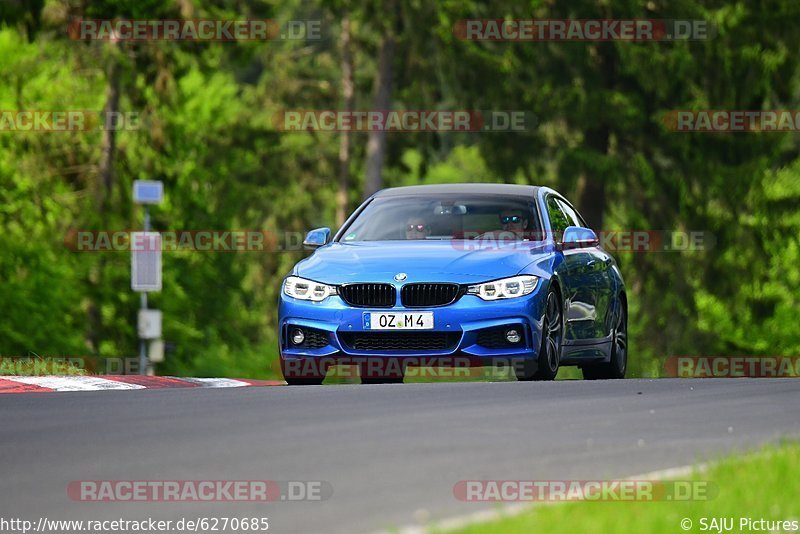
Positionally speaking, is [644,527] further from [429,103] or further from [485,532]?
[429,103]

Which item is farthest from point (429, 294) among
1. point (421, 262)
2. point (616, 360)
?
point (616, 360)

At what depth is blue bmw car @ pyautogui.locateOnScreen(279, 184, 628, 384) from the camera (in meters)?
14.8

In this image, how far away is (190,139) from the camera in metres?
52.2

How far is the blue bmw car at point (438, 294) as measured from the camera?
48.6 ft

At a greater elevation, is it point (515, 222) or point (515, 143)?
point (515, 143)

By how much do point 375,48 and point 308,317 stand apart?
116ft

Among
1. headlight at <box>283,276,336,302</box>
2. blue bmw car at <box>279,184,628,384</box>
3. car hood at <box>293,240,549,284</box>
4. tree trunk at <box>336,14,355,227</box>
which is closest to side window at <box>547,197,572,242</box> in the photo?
blue bmw car at <box>279,184,628,384</box>

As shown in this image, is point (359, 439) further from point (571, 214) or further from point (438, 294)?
point (571, 214)

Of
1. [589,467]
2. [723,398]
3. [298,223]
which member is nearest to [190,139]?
[298,223]

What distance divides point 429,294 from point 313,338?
3.27ft

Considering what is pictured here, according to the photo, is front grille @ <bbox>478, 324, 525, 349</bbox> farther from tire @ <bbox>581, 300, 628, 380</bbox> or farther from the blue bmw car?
tire @ <bbox>581, 300, 628, 380</bbox>

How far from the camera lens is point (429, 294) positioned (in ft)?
48.7

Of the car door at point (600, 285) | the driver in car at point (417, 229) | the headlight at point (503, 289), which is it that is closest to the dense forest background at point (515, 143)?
the car door at point (600, 285)

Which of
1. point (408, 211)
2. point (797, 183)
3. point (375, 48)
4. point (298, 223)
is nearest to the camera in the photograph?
point (408, 211)
